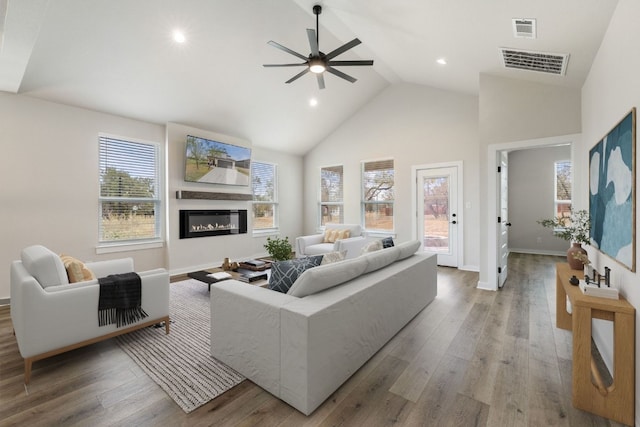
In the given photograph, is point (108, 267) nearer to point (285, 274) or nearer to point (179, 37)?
point (285, 274)

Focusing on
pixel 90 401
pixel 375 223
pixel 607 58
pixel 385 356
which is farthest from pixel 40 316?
pixel 375 223

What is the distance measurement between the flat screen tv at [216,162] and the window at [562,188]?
7321mm

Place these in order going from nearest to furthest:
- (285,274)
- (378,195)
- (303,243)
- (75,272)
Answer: (285,274), (75,272), (303,243), (378,195)

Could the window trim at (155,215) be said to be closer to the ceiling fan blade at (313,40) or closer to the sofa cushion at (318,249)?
the sofa cushion at (318,249)

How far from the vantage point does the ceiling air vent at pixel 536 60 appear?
117 inches

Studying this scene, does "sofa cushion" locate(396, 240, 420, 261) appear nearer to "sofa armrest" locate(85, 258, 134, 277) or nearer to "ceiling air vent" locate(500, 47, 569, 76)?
"ceiling air vent" locate(500, 47, 569, 76)

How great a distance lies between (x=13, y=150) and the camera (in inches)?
146

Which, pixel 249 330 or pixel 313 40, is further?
pixel 313 40

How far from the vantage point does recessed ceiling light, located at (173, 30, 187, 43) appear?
355cm

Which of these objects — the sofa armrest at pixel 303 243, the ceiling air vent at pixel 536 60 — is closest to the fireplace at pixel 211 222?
the sofa armrest at pixel 303 243

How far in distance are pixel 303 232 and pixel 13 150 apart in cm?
572

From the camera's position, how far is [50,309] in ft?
6.84

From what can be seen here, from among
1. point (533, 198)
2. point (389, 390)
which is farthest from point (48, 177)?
point (533, 198)

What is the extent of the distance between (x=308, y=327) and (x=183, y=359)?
135cm
